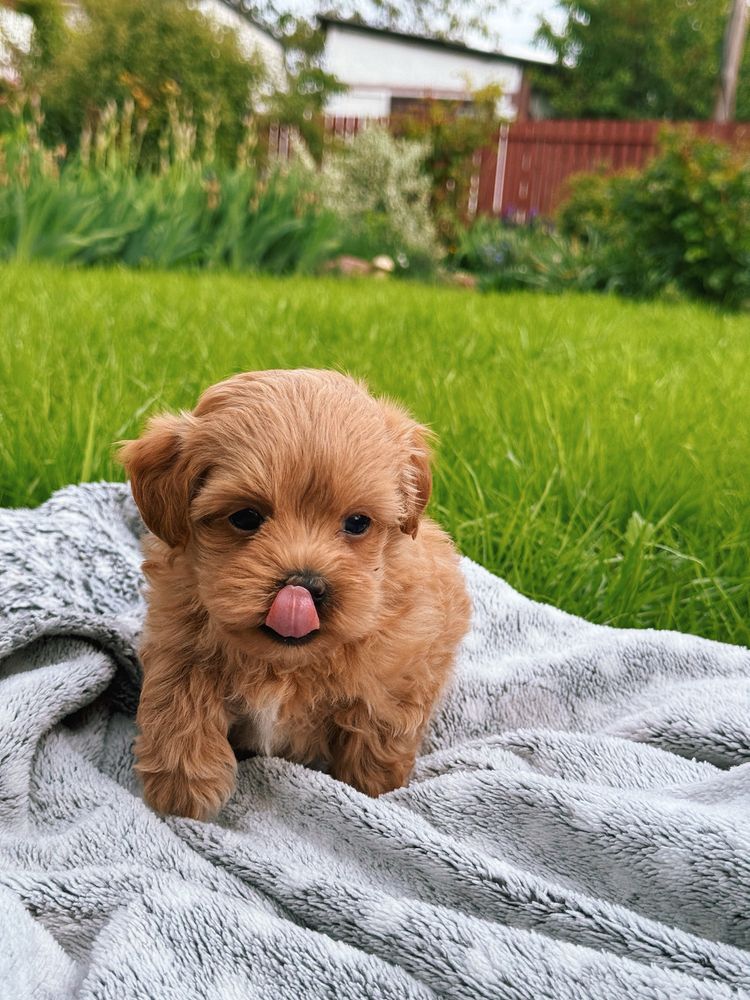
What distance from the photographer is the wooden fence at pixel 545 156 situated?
1595 centimetres

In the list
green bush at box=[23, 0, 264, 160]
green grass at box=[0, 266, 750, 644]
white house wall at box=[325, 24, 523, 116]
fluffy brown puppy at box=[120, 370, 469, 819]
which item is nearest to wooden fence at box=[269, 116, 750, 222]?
green bush at box=[23, 0, 264, 160]

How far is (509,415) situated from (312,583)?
2.18m

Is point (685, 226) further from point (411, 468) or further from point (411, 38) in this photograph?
point (411, 38)

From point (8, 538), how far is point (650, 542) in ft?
5.72

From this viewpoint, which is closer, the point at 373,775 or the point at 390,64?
the point at 373,775

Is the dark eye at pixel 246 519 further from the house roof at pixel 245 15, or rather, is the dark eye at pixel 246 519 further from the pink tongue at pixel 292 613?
the house roof at pixel 245 15

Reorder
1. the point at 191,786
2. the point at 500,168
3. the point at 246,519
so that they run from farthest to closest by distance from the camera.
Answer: the point at 500,168
the point at 191,786
the point at 246,519

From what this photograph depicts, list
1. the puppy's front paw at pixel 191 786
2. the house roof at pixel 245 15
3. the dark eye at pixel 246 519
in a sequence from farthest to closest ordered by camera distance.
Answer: the house roof at pixel 245 15, the puppy's front paw at pixel 191 786, the dark eye at pixel 246 519

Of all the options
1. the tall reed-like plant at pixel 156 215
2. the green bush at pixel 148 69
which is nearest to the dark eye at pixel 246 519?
the tall reed-like plant at pixel 156 215

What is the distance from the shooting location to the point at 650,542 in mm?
2754

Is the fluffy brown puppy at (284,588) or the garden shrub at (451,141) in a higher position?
the garden shrub at (451,141)

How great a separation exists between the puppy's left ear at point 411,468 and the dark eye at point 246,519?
0.30m

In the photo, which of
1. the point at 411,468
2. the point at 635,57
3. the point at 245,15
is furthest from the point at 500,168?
the point at 635,57

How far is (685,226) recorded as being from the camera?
352 inches
